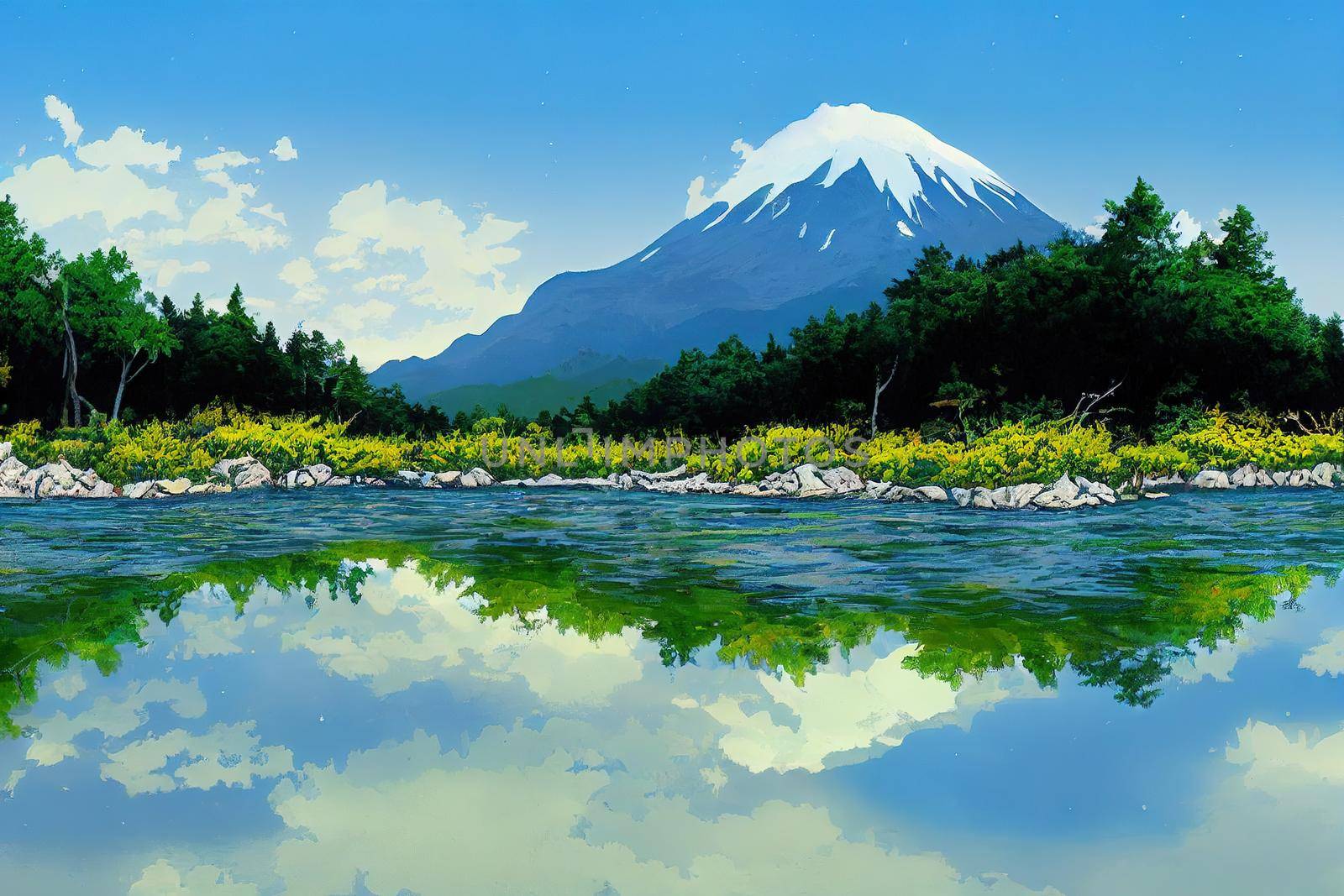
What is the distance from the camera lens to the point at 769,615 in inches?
245

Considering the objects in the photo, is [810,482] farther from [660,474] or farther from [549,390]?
[549,390]

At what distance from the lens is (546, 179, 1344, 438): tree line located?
19781mm

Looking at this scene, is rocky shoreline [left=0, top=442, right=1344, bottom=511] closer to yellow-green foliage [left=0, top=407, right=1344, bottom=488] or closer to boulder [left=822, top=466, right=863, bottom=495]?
boulder [left=822, top=466, right=863, bottom=495]

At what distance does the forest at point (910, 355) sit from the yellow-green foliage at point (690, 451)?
4.12 feet

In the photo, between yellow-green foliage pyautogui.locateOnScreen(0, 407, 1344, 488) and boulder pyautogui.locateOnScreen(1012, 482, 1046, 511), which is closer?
boulder pyautogui.locateOnScreen(1012, 482, 1046, 511)

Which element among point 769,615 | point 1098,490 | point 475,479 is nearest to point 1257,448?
point 1098,490

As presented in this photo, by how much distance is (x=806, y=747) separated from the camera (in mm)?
3570

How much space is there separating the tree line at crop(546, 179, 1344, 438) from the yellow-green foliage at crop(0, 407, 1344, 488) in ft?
3.91

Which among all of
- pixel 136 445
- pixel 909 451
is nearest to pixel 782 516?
pixel 909 451

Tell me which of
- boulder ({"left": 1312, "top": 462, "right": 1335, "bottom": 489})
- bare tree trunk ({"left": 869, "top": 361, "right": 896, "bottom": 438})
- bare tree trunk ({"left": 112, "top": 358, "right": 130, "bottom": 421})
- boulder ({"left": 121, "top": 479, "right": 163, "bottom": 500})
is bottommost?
boulder ({"left": 1312, "top": 462, "right": 1335, "bottom": 489})

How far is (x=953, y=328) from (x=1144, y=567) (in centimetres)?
1342

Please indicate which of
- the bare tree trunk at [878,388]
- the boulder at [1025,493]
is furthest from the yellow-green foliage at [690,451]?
the bare tree trunk at [878,388]

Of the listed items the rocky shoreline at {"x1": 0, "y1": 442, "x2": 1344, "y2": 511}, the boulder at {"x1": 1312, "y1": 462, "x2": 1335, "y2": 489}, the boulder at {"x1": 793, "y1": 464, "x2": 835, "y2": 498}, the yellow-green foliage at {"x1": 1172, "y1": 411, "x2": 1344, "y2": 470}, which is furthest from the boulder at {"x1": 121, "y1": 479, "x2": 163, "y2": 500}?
the boulder at {"x1": 1312, "y1": 462, "x2": 1335, "y2": 489}

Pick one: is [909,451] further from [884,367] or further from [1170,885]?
[1170,885]
